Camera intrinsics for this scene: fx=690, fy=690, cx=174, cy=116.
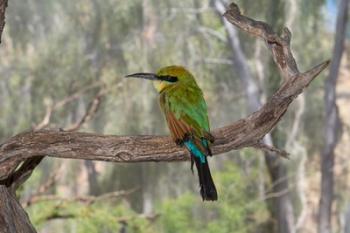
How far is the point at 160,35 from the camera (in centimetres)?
875

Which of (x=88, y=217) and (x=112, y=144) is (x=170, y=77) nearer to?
(x=112, y=144)

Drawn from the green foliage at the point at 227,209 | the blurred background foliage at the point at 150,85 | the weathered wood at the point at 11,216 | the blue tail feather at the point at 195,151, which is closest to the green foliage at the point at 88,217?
the green foliage at the point at 227,209

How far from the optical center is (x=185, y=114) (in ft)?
7.29

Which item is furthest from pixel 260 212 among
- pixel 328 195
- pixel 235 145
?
pixel 235 145

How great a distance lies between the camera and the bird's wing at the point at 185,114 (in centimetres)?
215

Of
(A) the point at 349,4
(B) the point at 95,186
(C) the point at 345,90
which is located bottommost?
(B) the point at 95,186

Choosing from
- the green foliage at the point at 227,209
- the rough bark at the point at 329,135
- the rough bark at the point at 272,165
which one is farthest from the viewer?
the rough bark at the point at 272,165

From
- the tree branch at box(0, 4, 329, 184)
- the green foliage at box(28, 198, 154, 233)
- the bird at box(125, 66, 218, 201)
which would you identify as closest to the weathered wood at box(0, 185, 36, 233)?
the tree branch at box(0, 4, 329, 184)

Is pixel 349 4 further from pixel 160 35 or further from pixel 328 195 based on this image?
pixel 160 35

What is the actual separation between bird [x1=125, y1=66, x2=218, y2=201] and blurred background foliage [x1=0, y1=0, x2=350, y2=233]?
4094 mm

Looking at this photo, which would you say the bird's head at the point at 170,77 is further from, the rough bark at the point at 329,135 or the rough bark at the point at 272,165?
the rough bark at the point at 272,165

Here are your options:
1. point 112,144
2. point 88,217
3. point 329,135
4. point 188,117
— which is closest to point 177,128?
point 188,117

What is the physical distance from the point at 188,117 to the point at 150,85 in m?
6.20

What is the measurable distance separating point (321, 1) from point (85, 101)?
3.78 m
